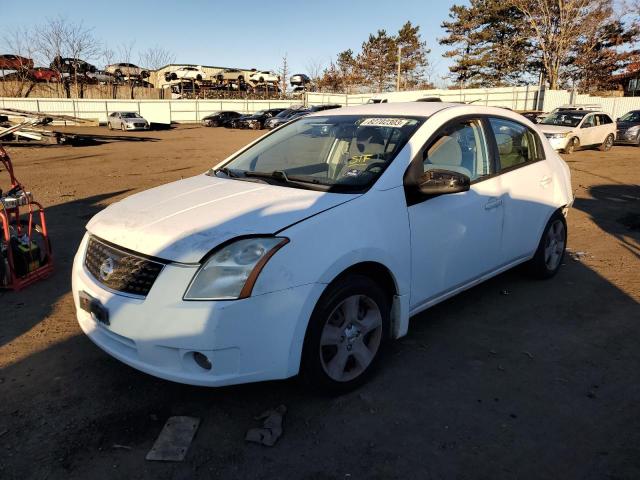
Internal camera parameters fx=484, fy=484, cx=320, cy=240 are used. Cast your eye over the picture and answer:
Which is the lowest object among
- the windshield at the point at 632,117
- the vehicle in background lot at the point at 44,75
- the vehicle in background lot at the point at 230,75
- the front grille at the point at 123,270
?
the front grille at the point at 123,270

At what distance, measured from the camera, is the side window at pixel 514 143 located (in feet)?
13.2

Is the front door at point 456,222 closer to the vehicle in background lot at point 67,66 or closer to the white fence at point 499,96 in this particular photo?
the white fence at point 499,96

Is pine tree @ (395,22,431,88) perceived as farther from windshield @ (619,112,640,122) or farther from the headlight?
the headlight

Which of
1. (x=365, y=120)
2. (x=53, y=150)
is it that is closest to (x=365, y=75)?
(x=53, y=150)

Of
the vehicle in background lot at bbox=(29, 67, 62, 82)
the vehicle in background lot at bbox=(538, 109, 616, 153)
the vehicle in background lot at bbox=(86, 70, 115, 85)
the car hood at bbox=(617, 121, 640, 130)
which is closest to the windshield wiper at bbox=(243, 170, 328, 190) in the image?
the vehicle in background lot at bbox=(538, 109, 616, 153)

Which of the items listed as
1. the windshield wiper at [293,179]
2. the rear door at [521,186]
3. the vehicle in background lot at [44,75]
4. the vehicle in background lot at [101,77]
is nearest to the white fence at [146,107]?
the vehicle in background lot at [44,75]

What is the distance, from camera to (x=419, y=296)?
3258 millimetres

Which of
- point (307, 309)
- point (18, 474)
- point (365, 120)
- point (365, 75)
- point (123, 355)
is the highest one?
point (365, 75)

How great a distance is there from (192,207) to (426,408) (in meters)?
1.83

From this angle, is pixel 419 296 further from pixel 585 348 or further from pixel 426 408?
pixel 585 348

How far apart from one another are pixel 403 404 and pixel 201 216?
161cm

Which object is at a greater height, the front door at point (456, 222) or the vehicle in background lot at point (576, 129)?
the vehicle in background lot at point (576, 129)

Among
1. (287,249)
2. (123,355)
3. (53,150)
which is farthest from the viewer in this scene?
(53,150)

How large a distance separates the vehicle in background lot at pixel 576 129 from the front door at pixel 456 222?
50.5 feet
